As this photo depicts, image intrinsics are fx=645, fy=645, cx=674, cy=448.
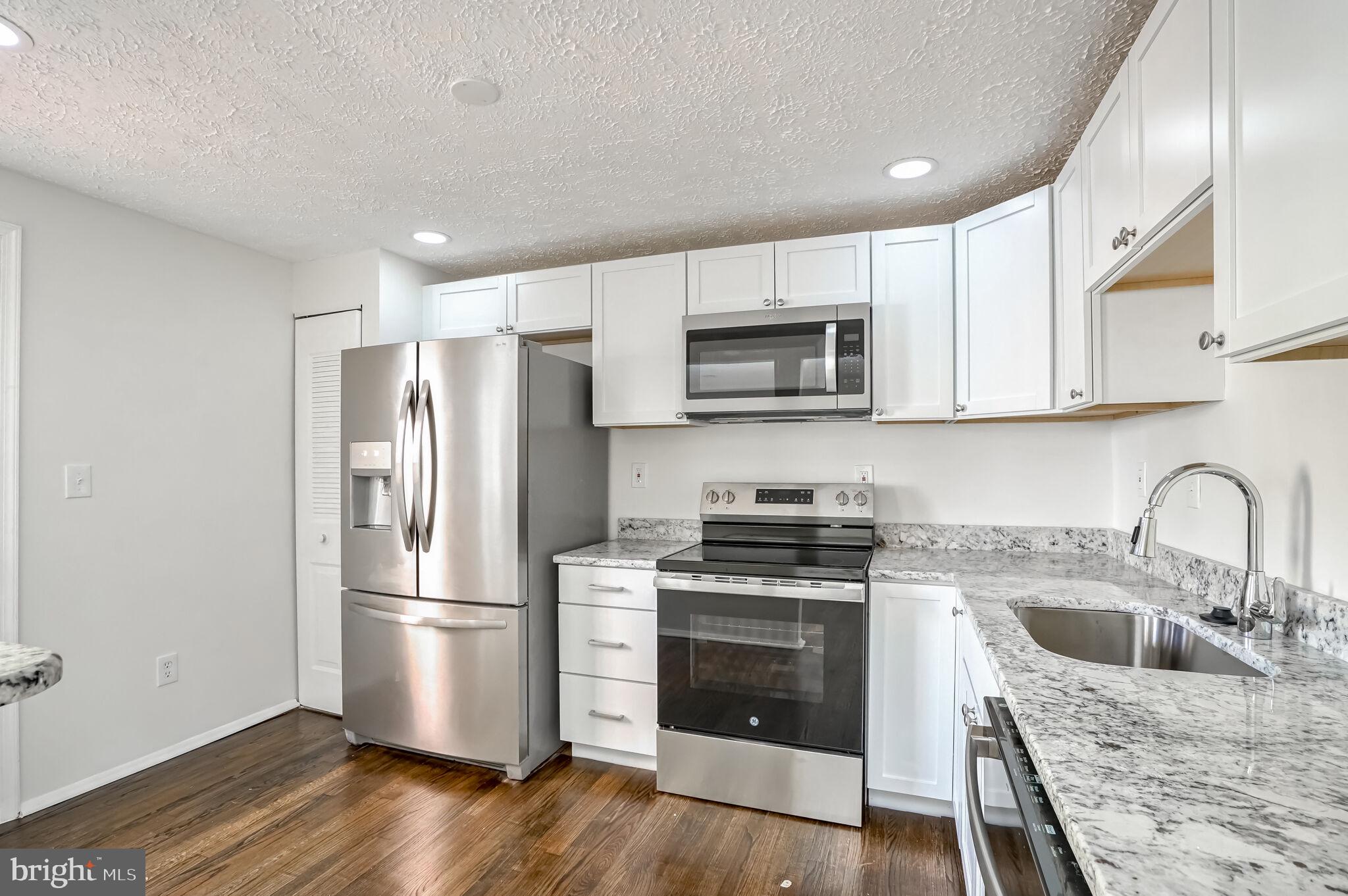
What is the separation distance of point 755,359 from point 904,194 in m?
0.83

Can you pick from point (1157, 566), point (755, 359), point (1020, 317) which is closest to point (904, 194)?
point (1020, 317)

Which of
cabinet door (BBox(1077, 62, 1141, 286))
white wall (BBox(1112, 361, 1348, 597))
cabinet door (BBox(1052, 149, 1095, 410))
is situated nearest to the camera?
white wall (BBox(1112, 361, 1348, 597))

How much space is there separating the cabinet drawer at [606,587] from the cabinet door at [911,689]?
2.79ft

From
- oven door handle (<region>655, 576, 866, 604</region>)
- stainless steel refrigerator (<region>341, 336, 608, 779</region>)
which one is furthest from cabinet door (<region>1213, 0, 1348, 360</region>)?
stainless steel refrigerator (<region>341, 336, 608, 779</region>)

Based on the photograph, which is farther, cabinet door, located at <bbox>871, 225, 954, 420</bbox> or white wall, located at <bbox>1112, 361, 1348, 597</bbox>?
cabinet door, located at <bbox>871, 225, 954, 420</bbox>

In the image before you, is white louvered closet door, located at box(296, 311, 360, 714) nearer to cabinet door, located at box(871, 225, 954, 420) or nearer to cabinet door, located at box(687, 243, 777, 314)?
cabinet door, located at box(687, 243, 777, 314)

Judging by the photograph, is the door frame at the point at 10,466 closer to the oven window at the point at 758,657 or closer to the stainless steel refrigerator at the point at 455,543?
the stainless steel refrigerator at the point at 455,543

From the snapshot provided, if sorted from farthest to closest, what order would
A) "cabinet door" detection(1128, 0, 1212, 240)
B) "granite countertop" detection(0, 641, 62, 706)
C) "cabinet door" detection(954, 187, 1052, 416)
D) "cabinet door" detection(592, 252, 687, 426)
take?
"cabinet door" detection(592, 252, 687, 426) < "cabinet door" detection(954, 187, 1052, 416) < "cabinet door" detection(1128, 0, 1212, 240) < "granite countertop" detection(0, 641, 62, 706)

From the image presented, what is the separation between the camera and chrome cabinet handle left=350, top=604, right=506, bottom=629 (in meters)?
2.52

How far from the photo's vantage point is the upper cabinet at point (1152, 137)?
111cm

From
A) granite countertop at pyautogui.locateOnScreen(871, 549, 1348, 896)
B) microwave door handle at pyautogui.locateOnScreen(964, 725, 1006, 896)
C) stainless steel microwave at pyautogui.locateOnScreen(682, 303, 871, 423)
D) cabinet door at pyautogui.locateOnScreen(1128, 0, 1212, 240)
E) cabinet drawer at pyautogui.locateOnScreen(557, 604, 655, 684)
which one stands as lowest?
cabinet drawer at pyautogui.locateOnScreen(557, 604, 655, 684)

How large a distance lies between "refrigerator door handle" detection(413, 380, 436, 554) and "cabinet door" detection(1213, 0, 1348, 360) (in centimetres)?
246

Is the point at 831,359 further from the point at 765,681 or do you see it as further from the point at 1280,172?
the point at 1280,172

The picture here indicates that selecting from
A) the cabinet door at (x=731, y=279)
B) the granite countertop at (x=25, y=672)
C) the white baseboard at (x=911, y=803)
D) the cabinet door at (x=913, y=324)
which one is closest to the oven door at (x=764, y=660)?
the white baseboard at (x=911, y=803)
